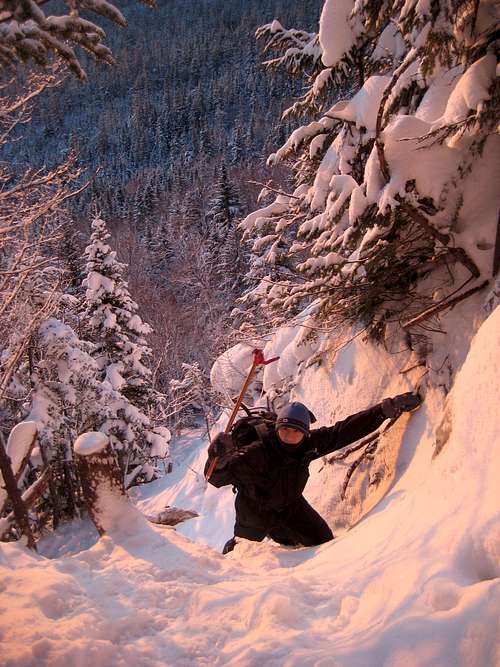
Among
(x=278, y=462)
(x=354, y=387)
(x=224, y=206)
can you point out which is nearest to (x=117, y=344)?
(x=354, y=387)

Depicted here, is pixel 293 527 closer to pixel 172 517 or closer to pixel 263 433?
pixel 263 433

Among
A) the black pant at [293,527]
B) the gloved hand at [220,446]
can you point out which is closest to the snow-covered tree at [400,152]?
the gloved hand at [220,446]

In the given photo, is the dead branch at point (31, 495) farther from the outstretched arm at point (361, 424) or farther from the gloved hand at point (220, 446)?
the outstretched arm at point (361, 424)

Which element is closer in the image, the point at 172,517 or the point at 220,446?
the point at 220,446

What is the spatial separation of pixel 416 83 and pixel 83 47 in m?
2.83

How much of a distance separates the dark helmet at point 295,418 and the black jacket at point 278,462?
28 centimetres

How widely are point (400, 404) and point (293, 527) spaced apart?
5.19 feet

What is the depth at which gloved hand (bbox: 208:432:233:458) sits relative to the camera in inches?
146

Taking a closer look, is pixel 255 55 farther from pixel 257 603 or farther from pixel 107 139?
pixel 257 603

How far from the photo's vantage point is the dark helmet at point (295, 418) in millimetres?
Result: 3707

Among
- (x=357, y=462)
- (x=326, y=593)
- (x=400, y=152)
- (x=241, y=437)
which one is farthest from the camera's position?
(x=357, y=462)

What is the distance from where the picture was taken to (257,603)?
7.05ft

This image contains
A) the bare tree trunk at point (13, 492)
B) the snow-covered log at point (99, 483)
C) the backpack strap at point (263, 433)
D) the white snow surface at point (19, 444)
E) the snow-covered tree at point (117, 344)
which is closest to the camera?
the snow-covered log at point (99, 483)

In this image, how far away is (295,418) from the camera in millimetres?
3719
